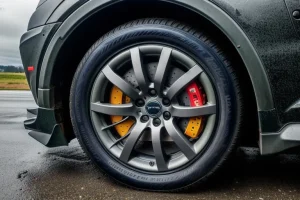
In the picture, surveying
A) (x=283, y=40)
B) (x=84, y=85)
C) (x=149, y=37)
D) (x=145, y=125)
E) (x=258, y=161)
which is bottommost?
(x=258, y=161)

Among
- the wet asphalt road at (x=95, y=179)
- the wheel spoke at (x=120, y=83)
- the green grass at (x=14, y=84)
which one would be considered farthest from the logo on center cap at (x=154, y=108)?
the green grass at (x=14, y=84)

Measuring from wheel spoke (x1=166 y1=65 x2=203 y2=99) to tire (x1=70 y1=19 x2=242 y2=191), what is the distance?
0.14 feet

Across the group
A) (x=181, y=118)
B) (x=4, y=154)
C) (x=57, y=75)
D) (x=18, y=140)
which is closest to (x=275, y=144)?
(x=181, y=118)

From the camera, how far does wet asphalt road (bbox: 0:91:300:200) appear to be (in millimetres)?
1662

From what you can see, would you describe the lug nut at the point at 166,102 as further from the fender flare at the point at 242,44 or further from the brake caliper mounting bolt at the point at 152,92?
the fender flare at the point at 242,44

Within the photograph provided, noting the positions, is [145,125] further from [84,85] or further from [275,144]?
[275,144]

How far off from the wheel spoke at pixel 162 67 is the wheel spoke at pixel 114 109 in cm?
23

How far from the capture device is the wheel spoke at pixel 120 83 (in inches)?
68.2

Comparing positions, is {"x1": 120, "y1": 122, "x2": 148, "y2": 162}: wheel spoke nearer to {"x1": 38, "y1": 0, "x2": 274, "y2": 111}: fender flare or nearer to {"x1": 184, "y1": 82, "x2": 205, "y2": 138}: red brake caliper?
{"x1": 184, "y1": 82, "x2": 205, "y2": 138}: red brake caliper

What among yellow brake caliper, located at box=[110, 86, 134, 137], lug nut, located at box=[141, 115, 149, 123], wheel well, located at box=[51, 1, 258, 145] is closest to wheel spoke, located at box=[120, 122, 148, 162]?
lug nut, located at box=[141, 115, 149, 123]

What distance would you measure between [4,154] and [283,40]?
237 centimetres

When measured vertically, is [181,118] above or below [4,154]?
above

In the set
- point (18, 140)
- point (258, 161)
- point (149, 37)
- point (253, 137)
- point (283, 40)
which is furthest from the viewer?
point (18, 140)

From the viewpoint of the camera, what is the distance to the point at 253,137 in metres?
1.82
